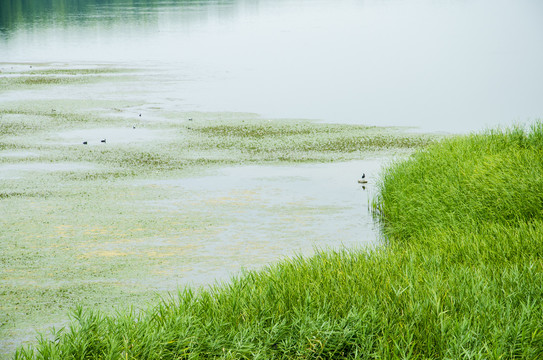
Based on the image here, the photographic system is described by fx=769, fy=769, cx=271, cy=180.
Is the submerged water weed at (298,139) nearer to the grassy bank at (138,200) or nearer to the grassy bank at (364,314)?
the grassy bank at (138,200)

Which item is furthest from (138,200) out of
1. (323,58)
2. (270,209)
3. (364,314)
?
(323,58)

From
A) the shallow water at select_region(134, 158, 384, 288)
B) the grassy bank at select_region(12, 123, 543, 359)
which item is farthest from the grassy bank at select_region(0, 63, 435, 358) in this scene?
the grassy bank at select_region(12, 123, 543, 359)

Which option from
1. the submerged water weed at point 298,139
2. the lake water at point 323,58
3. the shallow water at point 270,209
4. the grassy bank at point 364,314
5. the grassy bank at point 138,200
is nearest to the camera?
the grassy bank at point 364,314

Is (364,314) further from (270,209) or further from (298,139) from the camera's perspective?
(298,139)

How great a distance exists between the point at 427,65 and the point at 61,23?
18.6 m

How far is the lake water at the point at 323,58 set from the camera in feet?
42.4

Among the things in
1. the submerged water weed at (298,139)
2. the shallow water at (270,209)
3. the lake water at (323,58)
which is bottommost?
the shallow water at (270,209)

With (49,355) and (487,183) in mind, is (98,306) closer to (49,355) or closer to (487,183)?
(49,355)

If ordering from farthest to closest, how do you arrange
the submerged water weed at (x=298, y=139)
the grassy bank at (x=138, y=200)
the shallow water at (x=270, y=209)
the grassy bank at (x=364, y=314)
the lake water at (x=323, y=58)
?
the lake water at (x=323, y=58)
the submerged water weed at (x=298, y=139)
the shallow water at (x=270, y=209)
the grassy bank at (x=138, y=200)
the grassy bank at (x=364, y=314)

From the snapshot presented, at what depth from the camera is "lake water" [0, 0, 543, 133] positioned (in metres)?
12.9

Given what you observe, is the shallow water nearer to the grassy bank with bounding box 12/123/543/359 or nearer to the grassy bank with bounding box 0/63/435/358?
the grassy bank with bounding box 0/63/435/358

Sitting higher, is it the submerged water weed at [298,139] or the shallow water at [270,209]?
the submerged water weed at [298,139]

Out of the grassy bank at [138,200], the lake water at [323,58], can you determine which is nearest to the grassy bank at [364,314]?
the grassy bank at [138,200]

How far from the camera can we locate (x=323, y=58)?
20031 millimetres
